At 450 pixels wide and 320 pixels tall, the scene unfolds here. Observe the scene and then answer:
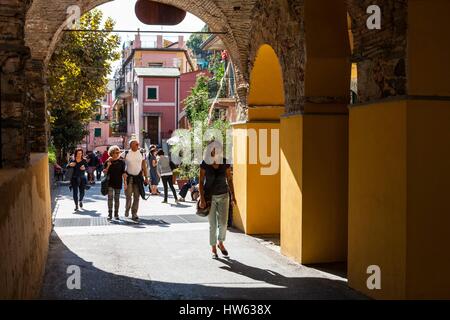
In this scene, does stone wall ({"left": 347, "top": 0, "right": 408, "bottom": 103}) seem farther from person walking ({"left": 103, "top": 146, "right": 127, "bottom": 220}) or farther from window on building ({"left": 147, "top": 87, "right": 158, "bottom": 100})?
window on building ({"left": 147, "top": 87, "right": 158, "bottom": 100})

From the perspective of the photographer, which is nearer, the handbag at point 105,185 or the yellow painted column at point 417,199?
the yellow painted column at point 417,199

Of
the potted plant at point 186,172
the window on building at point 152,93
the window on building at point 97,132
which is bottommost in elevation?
the potted plant at point 186,172

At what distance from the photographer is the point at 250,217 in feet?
38.3

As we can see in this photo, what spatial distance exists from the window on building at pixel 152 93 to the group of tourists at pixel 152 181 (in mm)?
34680

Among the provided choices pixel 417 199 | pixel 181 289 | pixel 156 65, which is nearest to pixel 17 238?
pixel 181 289

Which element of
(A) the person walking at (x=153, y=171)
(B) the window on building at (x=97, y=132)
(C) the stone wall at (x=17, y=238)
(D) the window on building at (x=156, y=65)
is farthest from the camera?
(B) the window on building at (x=97, y=132)

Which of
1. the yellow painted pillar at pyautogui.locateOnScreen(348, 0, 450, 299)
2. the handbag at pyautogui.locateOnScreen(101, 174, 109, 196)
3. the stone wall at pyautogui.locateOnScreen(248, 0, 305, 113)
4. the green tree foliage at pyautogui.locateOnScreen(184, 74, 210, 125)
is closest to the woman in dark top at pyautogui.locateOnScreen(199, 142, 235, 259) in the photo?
the stone wall at pyautogui.locateOnScreen(248, 0, 305, 113)

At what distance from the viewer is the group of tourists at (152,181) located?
907 centimetres

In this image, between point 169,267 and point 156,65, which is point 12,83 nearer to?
point 169,267

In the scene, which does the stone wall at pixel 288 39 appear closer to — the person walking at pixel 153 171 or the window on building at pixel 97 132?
the person walking at pixel 153 171

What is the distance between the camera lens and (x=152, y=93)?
55062mm

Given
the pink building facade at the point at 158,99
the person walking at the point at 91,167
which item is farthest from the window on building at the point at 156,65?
the person walking at the point at 91,167
